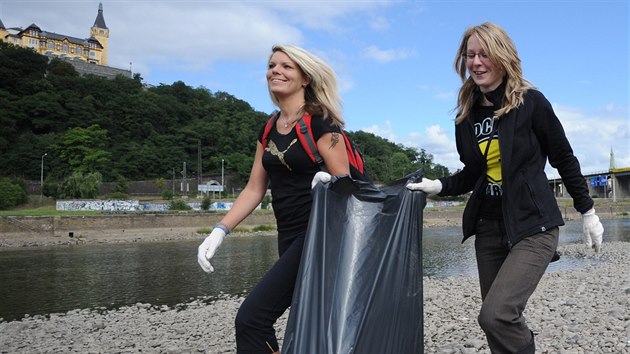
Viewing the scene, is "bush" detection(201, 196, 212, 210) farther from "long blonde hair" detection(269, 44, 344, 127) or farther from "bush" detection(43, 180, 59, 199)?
"long blonde hair" detection(269, 44, 344, 127)

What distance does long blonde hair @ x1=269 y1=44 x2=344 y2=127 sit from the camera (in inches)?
112

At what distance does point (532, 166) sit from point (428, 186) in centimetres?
54

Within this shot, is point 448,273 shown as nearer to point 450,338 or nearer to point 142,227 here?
point 450,338

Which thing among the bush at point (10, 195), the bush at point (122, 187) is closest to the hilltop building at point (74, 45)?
the bush at point (122, 187)

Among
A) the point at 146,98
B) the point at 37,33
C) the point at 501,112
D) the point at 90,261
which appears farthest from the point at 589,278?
the point at 37,33

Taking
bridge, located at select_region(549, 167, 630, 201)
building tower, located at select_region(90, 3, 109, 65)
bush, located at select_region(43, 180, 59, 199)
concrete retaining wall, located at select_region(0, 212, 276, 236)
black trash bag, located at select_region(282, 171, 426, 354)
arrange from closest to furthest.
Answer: black trash bag, located at select_region(282, 171, 426, 354)
concrete retaining wall, located at select_region(0, 212, 276, 236)
bush, located at select_region(43, 180, 59, 199)
bridge, located at select_region(549, 167, 630, 201)
building tower, located at select_region(90, 3, 109, 65)

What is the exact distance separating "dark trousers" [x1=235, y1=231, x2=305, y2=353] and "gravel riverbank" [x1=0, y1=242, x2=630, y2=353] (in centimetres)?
299

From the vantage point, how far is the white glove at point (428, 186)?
277 centimetres

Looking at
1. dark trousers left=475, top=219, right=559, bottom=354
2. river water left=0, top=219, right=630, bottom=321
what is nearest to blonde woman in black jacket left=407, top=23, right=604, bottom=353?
dark trousers left=475, top=219, right=559, bottom=354

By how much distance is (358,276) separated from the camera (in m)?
2.32

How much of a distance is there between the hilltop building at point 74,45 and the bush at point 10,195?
180 ft

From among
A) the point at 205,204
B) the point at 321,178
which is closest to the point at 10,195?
the point at 205,204

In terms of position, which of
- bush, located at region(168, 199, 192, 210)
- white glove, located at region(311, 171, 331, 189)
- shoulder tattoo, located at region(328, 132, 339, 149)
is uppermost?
shoulder tattoo, located at region(328, 132, 339, 149)

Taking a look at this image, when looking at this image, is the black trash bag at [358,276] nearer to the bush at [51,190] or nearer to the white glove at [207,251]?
the white glove at [207,251]
